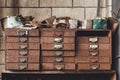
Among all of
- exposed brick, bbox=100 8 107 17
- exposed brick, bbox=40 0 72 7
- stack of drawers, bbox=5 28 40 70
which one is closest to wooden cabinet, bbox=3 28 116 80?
stack of drawers, bbox=5 28 40 70

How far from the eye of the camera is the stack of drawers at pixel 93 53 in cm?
451

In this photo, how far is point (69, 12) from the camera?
200 inches

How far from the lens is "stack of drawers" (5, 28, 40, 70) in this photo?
4.46 meters

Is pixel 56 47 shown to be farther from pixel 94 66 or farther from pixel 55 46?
pixel 94 66

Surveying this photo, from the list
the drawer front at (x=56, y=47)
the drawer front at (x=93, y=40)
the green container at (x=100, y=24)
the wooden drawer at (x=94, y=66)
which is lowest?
the wooden drawer at (x=94, y=66)

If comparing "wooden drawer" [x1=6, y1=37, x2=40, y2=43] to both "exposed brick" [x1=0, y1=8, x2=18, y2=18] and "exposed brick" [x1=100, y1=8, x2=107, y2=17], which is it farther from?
"exposed brick" [x1=100, y1=8, x2=107, y2=17]

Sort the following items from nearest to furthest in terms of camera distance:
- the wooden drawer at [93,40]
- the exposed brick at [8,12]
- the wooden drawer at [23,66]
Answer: the wooden drawer at [23,66] < the wooden drawer at [93,40] < the exposed brick at [8,12]

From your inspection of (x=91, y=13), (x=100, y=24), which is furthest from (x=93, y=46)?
(x=91, y=13)

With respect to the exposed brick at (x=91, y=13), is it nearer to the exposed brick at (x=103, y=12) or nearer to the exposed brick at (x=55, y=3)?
the exposed brick at (x=103, y=12)

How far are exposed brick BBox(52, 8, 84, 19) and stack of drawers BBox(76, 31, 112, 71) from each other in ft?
1.89

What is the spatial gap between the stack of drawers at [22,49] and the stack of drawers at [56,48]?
85mm

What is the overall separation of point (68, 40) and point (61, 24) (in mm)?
220

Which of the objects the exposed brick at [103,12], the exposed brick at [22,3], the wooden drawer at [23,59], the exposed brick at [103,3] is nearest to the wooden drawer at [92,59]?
the wooden drawer at [23,59]

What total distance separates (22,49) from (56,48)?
403 millimetres
